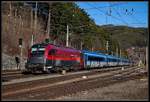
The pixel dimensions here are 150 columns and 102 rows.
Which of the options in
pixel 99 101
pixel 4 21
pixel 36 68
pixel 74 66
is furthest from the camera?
pixel 4 21

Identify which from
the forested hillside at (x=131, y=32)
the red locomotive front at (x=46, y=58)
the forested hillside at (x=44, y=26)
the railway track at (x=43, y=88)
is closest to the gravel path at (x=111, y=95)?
the railway track at (x=43, y=88)

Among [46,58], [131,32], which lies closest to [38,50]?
[46,58]

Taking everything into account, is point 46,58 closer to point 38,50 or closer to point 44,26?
point 38,50

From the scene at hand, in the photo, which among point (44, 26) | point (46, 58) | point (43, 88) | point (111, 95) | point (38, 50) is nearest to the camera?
point (111, 95)

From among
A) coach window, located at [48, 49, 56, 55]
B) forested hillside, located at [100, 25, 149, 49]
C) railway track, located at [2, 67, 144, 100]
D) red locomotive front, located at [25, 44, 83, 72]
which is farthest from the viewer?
forested hillside, located at [100, 25, 149, 49]

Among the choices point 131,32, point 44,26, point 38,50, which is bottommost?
point 38,50

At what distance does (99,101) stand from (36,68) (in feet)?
75.0

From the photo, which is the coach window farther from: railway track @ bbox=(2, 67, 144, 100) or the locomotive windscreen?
railway track @ bbox=(2, 67, 144, 100)

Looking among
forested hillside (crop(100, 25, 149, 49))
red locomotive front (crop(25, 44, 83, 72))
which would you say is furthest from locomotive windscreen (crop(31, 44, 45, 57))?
forested hillside (crop(100, 25, 149, 49))

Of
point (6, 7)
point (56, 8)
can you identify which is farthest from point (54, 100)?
point (56, 8)

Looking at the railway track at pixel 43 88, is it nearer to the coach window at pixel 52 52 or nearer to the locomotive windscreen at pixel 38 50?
the locomotive windscreen at pixel 38 50

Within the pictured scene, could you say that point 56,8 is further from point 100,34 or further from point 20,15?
point 100,34

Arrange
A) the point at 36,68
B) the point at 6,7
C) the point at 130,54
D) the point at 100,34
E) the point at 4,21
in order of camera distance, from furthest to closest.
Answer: the point at 130,54, the point at 100,34, the point at 6,7, the point at 4,21, the point at 36,68

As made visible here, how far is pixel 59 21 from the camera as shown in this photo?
7862cm
